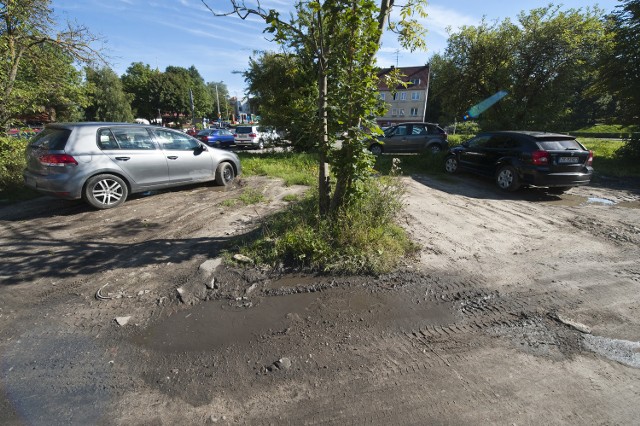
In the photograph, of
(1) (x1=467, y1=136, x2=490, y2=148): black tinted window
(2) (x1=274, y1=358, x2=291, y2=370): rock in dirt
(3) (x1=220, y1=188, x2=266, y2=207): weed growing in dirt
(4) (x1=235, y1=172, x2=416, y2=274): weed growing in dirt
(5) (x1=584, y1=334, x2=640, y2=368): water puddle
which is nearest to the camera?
(2) (x1=274, y1=358, x2=291, y2=370): rock in dirt

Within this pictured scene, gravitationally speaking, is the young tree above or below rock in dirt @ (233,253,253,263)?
above

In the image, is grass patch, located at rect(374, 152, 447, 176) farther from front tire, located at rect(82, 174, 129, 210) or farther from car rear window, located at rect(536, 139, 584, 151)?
front tire, located at rect(82, 174, 129, 210)

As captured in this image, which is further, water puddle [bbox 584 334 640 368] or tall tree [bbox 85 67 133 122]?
tall tree [bbox 85 67 133 122]

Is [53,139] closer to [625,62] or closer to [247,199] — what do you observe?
[247,199]

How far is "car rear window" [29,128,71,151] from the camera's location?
550 centimetres

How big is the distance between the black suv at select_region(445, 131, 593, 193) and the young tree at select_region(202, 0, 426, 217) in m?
5.25

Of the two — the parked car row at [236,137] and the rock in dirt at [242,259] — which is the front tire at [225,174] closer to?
the rock in dirt at [242,259]

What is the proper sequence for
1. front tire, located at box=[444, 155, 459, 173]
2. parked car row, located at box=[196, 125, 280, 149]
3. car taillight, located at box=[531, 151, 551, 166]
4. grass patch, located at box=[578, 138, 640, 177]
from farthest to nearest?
parked car row, located at box=[196, 125, 280, 149], grass patch, located at box=[578, 138, 640, 177], front tire, located at box=[444, 155, 459, 173], car taillight, located at box=[531, 151, 551, 166]

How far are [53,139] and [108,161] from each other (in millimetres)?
907

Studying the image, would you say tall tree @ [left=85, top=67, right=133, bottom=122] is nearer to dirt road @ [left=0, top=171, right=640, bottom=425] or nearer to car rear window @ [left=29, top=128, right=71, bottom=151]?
car rear window @ [left=29, top=128, right=71, bottom=151]

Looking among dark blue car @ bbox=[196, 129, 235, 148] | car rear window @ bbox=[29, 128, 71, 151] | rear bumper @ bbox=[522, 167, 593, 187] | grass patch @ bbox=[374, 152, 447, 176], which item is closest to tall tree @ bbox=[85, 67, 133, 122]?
dark blue car @ bbox=[196, 129, 235, 148]

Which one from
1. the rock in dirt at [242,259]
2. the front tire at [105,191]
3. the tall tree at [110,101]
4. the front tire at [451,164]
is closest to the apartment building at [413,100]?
the tall tree at [110,101]

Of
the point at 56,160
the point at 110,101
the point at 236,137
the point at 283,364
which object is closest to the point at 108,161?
the point at 56,160

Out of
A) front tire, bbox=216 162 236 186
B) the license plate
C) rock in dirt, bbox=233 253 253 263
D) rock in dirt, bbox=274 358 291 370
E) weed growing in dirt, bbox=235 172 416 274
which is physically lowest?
rock in dirt, bbox=274 358 291 370
